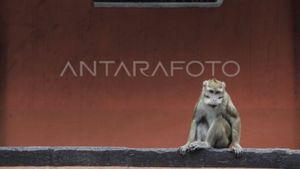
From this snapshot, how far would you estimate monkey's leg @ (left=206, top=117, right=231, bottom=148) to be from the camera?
8.11 m

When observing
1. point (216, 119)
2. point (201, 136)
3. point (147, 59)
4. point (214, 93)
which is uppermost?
point (147, 59)

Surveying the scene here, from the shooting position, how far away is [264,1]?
1022cm

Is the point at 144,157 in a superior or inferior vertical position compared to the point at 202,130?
inferior

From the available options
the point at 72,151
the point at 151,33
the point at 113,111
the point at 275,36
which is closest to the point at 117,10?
the point at 151,33

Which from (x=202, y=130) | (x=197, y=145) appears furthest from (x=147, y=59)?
(x=197, y=145)

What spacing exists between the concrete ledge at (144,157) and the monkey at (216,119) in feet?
0.82

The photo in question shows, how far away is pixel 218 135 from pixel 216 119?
0.57ft

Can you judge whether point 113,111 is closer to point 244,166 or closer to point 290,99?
point 290,99

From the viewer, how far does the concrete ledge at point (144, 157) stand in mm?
7711

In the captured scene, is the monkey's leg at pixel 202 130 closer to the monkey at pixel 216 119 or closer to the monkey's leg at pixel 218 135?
the monkey at pixel 216 119

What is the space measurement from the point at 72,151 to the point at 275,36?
11.8 ft

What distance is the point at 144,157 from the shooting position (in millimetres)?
7773

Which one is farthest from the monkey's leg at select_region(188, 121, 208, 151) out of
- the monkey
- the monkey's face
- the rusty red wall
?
the rusty red wall

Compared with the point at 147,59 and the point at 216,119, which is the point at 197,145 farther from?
the point at 147,59
